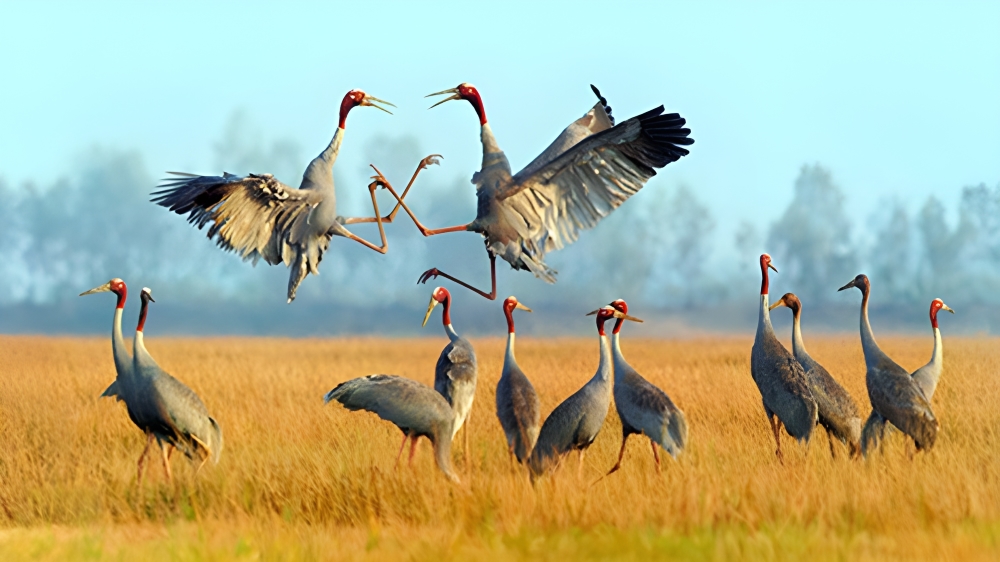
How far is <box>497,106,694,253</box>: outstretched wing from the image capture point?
7.49 m

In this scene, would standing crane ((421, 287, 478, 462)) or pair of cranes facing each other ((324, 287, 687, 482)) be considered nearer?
pair of cranes facing each other ((324, 287, 687, 482))

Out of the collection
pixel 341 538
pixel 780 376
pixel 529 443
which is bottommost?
pixel 341 538

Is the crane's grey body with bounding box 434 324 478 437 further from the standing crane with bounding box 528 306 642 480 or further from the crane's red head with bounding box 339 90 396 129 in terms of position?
the crane's red head with bounding box 339 90 396 129

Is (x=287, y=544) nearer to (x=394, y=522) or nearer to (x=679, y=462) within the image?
(x=394, y=522)

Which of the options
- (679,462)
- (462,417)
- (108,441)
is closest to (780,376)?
(679,462)

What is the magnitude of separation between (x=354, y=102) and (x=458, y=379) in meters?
2.38

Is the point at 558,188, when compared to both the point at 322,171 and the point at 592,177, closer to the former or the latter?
the point at 592,177

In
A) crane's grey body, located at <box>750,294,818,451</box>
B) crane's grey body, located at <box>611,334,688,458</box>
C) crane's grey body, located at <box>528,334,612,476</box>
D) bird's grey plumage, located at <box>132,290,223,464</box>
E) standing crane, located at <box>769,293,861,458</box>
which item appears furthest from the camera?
standing crane, located at <box>769,293,861,458</box>

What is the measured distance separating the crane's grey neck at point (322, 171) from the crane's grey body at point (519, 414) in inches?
79.5

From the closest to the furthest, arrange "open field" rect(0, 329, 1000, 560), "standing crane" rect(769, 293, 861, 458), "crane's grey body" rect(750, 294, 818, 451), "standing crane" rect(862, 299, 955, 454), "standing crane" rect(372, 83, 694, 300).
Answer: "open field" rect(0, 329, 1000, 560), "standing crane" rect(372, 83, 694, 300), "crane's grey body" rect(750, 294, 818, 451), "standing crane" rect(769, 293, 861, 458), "standing crane" rect(862, 299, 955, 454)

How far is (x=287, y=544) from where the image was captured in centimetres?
587

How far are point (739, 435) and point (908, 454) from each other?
57.2 inches

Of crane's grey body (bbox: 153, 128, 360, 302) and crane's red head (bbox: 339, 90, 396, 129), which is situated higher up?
crane's red head (bbox: 339, 90, 396, 129)

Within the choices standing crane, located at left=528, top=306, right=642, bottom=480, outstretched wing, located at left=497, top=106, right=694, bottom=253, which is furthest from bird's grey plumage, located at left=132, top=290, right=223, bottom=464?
outstretched wing, located at left=497, top=106, right=694, bottom=253
